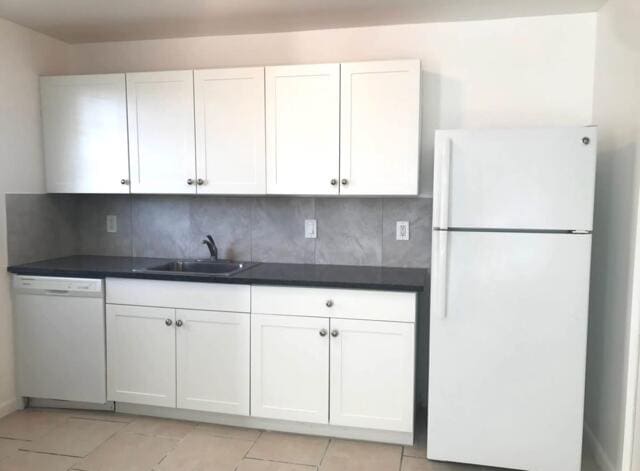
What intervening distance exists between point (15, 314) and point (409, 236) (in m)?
2.45

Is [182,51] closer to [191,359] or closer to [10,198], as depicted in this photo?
[10,198]

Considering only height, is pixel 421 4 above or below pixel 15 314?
above

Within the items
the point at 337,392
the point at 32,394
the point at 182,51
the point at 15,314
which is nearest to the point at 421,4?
the point at 182,51

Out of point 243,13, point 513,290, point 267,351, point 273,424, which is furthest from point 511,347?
point 243,13

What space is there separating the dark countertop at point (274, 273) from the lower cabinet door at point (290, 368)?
208 millimetres

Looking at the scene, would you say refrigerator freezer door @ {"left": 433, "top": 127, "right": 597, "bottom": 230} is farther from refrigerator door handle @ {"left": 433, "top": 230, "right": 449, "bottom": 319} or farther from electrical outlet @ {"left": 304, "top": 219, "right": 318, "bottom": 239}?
electrical outlet @ {"left": 304, "top": 219, "right": 318, "bottom": 239}

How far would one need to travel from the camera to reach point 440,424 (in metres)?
2.41

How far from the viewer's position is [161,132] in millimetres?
2998

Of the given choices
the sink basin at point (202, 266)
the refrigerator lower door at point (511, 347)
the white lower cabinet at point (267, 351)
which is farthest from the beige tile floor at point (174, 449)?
the sink basin at point (202, 266)

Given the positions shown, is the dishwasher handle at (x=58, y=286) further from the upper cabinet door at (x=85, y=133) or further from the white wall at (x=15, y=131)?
the upper cabinet door at (x=85, y=133)

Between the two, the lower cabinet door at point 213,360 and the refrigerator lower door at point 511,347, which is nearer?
the refrigerator lower door at point 511,347

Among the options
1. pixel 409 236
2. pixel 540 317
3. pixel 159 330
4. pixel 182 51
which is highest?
pixel 182 51

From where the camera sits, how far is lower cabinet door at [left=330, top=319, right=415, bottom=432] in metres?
2.55

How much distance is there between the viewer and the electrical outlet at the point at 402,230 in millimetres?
3023
